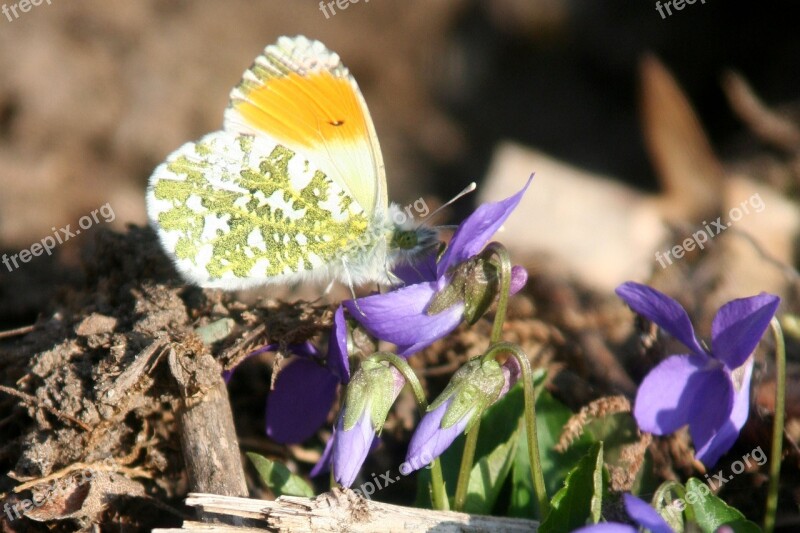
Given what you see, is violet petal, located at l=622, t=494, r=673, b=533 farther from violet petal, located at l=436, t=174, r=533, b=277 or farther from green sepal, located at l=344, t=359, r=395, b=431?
violet petal, located at l=436, t=174, r=533, b=277

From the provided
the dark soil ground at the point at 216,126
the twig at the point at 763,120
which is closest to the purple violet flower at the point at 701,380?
the dark soil ground at the point at 216,126

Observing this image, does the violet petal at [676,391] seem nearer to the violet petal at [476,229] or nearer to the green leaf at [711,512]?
the green leaf at [711,512]

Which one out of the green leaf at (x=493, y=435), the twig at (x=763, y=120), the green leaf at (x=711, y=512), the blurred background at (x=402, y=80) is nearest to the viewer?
the green leaf at (x=711, y=512)

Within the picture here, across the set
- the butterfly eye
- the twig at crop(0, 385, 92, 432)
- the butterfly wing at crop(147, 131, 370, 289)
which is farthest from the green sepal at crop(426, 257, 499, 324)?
the twig at crop(0, 385, 92, 432)

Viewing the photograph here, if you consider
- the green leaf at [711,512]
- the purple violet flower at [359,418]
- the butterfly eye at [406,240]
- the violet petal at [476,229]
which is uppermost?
the butterfly eye at [406,240]

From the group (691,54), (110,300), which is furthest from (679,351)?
(691,54)

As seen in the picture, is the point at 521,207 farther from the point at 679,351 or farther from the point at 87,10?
the point at 87,10
